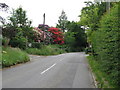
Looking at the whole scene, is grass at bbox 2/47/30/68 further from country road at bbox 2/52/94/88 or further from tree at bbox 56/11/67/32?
tree at bbox 56/11/67/32

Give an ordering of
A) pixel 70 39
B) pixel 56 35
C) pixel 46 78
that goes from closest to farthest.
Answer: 1. pixel 46 78
2. pixel 56 35
3. pixel 70 39

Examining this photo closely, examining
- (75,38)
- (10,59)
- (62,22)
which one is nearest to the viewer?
(10,59)

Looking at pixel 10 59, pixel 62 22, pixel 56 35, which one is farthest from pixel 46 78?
pixel 62 22

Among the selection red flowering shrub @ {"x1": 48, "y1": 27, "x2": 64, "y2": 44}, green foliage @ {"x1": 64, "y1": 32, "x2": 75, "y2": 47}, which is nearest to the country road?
red flowering shrub @ {"x1": 48, "y1": 27, "x2": 64, "y2": 44}

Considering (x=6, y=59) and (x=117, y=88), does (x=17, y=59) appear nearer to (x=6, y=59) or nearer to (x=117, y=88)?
(x=6, y=59)

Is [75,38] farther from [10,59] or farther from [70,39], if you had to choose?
[10,59]

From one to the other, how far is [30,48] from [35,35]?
6711 millimetres

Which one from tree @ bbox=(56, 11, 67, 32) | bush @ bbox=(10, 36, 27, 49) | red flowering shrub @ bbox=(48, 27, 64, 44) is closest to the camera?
bush @ bbox=(10, 36, 27, 49)

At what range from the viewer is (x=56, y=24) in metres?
98.8

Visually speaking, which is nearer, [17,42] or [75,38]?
[17,42]

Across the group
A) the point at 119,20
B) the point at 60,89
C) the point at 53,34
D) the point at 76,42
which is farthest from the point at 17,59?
the point at 76,42

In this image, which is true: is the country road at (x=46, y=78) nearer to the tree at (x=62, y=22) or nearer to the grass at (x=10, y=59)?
the grass at (x=10, y=59)

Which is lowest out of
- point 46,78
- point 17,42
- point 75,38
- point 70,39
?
point 46,78

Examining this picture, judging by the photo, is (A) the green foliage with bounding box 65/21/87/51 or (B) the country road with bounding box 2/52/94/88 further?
(A) the green foliage with bounding box 65/21/87/51
